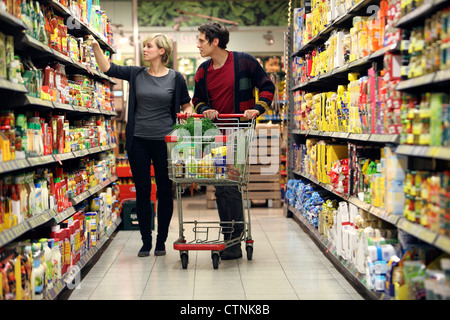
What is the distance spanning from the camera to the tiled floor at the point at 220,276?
12.4 feet

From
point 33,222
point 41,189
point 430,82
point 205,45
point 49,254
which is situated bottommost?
point 49,254

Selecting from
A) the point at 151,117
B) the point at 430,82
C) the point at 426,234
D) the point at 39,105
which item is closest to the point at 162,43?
the point at 151,117

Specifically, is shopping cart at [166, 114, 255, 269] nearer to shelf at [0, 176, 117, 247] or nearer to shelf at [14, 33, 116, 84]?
shelf at [0, 176, 117, 247]

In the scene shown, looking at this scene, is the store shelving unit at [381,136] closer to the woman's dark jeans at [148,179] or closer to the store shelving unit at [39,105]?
the woman's dark jeans at [148,179]

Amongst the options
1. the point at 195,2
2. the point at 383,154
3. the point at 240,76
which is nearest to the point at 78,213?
the point at 240,76

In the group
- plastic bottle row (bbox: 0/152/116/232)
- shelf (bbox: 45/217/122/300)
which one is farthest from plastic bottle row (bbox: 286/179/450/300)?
plastic bottle row (bbox: 0/152/116/232)

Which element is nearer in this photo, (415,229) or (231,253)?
(415,229)

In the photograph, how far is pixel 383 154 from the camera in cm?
354

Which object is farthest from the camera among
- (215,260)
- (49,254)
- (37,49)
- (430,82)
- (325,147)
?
(325,147)

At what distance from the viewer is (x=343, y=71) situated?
15.4ft

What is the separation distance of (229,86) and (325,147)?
1034mm

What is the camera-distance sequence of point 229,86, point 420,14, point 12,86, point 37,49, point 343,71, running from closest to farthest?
1. point 420,14
2. point 12,86
3. point 37,49
4. point 343,71
5. point 229,86

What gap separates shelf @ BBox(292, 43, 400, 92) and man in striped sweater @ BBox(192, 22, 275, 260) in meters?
0.61

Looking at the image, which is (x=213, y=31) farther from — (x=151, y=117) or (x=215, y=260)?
(x=215, y=260)
